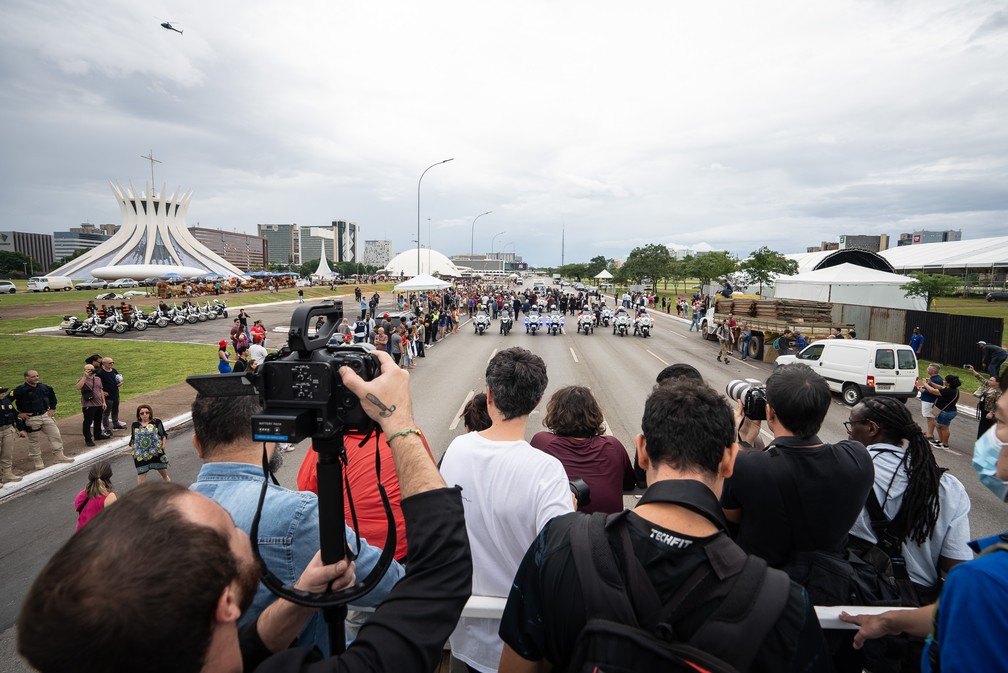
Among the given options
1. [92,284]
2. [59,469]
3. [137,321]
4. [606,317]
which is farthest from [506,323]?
[92,284]

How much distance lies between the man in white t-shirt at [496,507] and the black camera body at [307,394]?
44.1 inches

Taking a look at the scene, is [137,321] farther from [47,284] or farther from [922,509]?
[47,284]

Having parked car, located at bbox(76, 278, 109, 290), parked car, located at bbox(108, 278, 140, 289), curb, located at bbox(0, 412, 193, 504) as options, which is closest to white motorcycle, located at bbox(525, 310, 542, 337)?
curb, located at bbox(0, 412, 193, 504)

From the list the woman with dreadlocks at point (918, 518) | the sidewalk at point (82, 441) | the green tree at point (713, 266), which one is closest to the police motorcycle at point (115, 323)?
the sidewalk at point (82, 441)

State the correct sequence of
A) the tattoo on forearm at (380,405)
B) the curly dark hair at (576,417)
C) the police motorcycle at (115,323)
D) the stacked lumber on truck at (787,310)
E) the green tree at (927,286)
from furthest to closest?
the police motorcycle at (115,323) → the green tree at (927,286) → the stacked lumber on truck at (787,310) → the curly dark hair at (576,417) → the tattoo on forearm at (380,405)

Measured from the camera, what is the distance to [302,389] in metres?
1.53

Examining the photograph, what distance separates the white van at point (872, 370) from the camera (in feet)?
41.4

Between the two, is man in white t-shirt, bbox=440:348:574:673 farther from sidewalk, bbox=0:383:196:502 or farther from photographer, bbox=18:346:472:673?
sidewalk, bbox=0:383:196:502

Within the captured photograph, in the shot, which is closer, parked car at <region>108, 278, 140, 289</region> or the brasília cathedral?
parked car at <region>108, 278, 140, 289</region>

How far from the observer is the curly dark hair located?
3.59 meters

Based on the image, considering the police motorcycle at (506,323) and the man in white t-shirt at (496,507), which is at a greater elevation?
the man in white t-shirt at (496,507)

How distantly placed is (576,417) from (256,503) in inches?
85.0

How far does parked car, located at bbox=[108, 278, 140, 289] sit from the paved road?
4617 centimetres

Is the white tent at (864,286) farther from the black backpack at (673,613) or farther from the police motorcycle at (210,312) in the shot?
the police motorcycle at (210,312)
